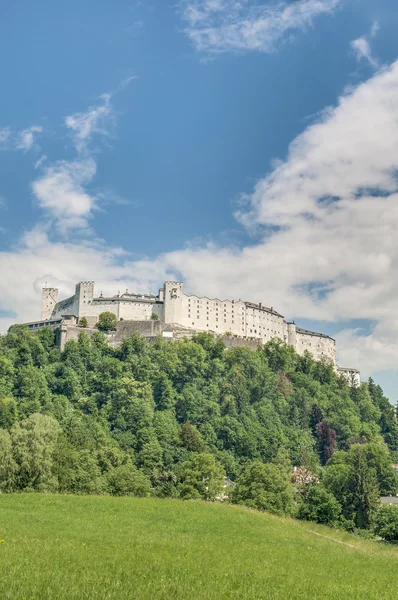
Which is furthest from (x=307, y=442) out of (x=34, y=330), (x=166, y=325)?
(x=34, y=330)

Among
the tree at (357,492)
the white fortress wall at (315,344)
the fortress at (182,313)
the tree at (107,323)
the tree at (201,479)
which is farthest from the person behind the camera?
the white fortress wall at (315,344)

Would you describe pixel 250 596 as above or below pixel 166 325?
below

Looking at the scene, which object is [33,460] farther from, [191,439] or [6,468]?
[191,439]

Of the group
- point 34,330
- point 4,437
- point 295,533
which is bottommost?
point 295,533

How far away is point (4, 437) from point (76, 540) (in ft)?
90.9

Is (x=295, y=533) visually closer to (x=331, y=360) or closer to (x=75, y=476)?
(x=75, y=476)

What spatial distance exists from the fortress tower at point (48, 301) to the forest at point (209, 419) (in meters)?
18.2

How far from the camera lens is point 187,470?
5569cm

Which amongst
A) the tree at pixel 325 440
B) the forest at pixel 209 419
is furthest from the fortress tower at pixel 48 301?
the tree at pixel 325 440

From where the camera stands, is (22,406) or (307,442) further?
(307,442)

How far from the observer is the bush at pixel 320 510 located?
53156 mm

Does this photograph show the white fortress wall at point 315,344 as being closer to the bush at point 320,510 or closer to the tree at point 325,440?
the tree at point 325,440

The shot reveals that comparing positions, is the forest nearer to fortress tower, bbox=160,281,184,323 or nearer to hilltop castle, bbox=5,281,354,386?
hilltop castle, bbox=5,281,354,386

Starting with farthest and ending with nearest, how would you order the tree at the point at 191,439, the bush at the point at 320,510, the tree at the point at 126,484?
the tree at the point at 191,439 < the bush at the point at 320,510 < the tree at the point at 126,484
